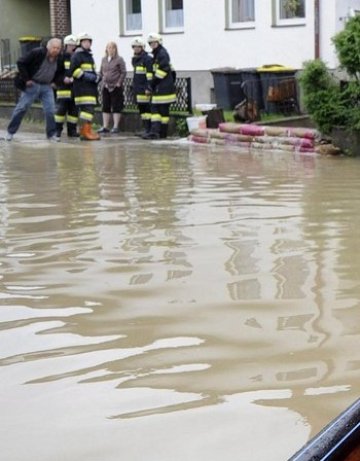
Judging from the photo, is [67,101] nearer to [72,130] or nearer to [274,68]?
[72,130]

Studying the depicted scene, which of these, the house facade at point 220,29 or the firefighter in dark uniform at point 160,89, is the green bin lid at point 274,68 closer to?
the house facade at point 220,29

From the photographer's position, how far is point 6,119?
2228 cm

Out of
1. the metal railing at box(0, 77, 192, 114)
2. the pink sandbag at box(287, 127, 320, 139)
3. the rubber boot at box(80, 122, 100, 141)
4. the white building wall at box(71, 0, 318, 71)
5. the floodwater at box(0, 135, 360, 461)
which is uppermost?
the white building wall at box(71, 0, 318, 71)

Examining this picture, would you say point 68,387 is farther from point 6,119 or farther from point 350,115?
point 6,119

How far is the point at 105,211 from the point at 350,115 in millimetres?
5422

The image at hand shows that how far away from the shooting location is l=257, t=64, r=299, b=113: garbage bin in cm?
1585

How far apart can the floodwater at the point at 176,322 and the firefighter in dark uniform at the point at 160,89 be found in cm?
660

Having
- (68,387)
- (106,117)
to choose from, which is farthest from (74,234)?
(106,117)

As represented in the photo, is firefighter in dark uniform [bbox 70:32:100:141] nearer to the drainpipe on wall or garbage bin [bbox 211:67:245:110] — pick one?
garbage bin [bbox 211:67:245:110]

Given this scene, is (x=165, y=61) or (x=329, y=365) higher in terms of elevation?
(x=165, y=61)

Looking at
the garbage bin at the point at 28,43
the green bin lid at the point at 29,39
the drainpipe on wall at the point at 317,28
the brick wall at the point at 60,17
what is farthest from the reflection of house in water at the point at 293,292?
the green bin lid at the point at 29,39

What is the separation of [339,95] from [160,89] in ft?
12.5

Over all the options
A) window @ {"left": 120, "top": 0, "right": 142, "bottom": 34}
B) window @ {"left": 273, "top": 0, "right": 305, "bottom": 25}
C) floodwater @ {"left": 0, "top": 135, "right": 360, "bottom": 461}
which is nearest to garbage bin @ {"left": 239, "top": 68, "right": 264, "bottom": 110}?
window @ {"left": 273, "top": 0, "right": 305, "bottom": 25}

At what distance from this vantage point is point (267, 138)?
13.9 m
